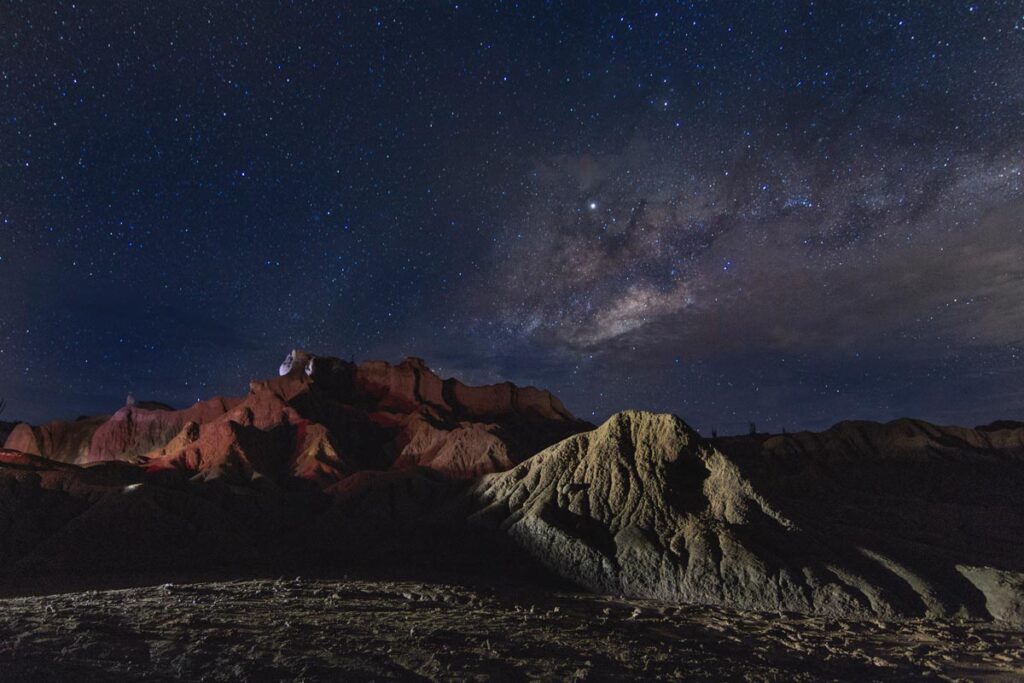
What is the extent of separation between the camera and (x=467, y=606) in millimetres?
15914

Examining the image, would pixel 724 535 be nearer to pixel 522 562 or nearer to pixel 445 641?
pixel 522 562

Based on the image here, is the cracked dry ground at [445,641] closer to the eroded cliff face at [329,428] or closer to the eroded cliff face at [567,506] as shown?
the eroded cliff face at [567,506]

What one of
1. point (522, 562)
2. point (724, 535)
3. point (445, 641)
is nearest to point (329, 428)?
point (522, 562)

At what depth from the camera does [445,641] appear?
11.3m

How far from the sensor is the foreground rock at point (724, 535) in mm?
17859

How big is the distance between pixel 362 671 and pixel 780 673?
800 cm

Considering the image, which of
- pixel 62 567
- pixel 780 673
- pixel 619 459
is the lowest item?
pixel 62 567

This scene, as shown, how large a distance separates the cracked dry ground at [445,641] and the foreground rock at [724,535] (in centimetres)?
170

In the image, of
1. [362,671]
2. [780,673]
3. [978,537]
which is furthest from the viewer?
[978,537]

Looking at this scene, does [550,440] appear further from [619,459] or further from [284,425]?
[619,459]

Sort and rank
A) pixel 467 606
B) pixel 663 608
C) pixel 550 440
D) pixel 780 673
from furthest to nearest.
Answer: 1. pixel 550 440
2. pixel 663 608
3. pixel 467 606
4. pixel 780 673

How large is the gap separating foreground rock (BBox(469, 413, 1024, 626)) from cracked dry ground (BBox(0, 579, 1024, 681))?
1.70 m

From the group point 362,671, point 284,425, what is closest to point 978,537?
point 362,671

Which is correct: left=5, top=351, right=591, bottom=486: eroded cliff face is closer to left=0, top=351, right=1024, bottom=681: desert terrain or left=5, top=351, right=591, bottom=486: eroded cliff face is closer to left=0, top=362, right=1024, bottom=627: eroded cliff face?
left=0, top=362, right=1024, bottom=627: eroded cliff face
